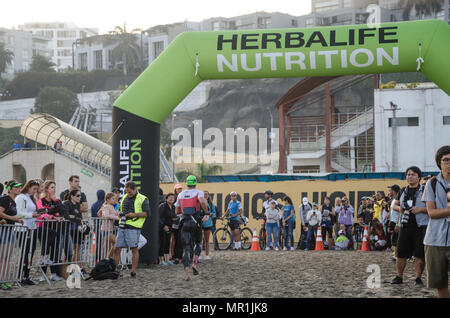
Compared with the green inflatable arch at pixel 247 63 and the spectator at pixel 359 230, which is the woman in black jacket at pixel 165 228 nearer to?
the green inflatable arch at pixel 247 63

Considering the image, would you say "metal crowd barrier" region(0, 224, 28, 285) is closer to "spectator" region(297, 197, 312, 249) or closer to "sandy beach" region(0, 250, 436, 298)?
"sandy beach" region(0, 250, 436, 298)

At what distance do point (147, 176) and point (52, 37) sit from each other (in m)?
187

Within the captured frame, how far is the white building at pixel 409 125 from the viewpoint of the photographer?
139 ft

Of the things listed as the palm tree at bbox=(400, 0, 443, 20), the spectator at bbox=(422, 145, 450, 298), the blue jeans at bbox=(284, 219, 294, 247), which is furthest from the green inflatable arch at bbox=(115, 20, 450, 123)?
the palm tree at bbox=(400, 0, 443, 20)

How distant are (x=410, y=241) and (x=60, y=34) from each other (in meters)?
194

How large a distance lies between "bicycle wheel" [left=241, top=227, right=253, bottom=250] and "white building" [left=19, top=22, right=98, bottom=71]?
164m

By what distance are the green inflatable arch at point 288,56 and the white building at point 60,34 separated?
562 feet

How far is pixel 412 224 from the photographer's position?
10195mm

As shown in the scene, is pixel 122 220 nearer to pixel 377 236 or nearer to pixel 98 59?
Answer: pixel 377 236

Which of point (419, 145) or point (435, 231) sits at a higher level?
point (419, 145)

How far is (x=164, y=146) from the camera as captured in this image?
83.8m

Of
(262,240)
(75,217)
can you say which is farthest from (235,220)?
(75,217)
